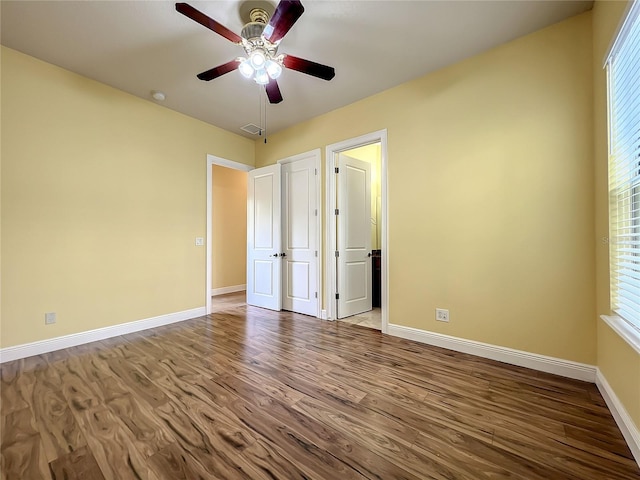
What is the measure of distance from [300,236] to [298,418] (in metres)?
2.63

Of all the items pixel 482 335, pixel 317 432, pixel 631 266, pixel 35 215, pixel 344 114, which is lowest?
pixel 317 432

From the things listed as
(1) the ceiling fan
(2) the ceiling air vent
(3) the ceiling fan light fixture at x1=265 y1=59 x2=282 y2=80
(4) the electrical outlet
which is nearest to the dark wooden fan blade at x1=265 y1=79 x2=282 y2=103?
(1) the ceiling fan

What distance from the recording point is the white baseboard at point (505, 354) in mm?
2004

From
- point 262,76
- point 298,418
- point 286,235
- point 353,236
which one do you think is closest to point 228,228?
point 286,235

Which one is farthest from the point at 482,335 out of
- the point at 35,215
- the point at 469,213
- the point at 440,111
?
the point at 35,215

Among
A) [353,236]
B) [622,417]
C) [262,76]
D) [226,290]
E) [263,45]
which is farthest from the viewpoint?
[226,290]

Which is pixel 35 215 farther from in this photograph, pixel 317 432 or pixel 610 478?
pixel 610 478

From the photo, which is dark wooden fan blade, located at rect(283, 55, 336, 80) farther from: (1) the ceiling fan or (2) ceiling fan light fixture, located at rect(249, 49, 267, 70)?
(2) ceiling fan light fixture, located at rect(249, 49, 267, 70)

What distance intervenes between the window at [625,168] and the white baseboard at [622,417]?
1.62 ft

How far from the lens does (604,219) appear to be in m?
1.79

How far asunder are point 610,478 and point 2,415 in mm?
3312

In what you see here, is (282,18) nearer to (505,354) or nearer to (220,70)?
(220,70)

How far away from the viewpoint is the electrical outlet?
8.61ft

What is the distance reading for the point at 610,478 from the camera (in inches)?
46.5
